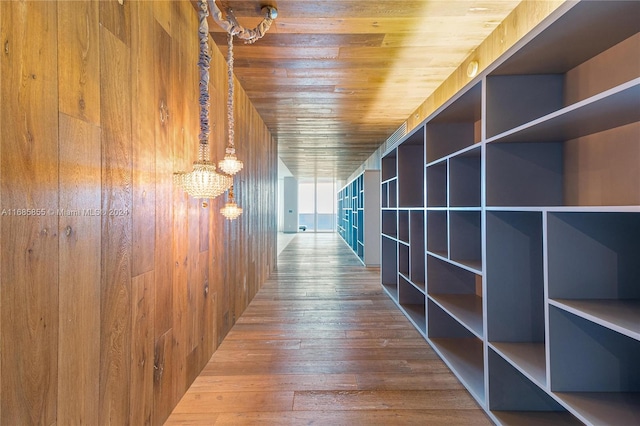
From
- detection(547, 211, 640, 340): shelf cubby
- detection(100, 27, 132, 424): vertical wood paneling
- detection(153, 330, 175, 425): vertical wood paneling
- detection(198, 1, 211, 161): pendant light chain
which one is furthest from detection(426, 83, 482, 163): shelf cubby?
detection(153, 330, 175, 425): vertical wood paneling

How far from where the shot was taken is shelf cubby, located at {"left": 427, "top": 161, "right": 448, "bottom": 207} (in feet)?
8.73

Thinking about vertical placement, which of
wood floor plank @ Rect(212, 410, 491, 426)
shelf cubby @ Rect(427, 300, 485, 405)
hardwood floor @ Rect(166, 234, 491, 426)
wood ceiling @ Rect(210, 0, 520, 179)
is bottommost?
wood floor plank @ Rect(212, 410, 491, 426)

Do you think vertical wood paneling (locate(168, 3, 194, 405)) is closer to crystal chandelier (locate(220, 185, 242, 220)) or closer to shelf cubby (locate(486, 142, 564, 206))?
crystal chandelier (locate(220, 185, 242, 220))

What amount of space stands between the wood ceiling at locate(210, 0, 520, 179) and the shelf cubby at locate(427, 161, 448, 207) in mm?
934

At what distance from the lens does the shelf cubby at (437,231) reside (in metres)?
2.69

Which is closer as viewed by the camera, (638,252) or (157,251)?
(638,252)

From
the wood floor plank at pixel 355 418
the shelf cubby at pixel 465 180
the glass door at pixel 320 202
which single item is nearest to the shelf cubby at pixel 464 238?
the shelf cubby at pixel 465 180

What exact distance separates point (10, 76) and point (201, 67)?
97 centimetres

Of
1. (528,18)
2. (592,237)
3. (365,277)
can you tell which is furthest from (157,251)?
(365,277)

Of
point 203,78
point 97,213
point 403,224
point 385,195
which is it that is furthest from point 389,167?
point 97,213

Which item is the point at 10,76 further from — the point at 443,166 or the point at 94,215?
the point at 443,166

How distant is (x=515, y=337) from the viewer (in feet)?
5.56

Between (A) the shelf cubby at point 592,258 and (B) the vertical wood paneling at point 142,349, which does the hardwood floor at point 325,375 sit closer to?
(B) the vertical wood paneling at point 142,349

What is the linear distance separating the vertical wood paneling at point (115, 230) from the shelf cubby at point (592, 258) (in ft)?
5.82
